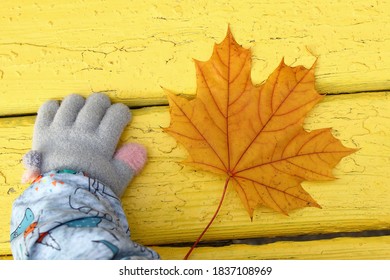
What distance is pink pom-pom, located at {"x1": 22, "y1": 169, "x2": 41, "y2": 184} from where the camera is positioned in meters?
0.89

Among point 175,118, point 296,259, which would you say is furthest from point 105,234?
point 296,259

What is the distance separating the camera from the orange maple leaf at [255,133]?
881 millimetres

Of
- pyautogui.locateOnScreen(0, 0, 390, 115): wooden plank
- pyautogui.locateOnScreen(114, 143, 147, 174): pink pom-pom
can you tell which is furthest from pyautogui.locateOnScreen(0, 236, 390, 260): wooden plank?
pyautogui.locateOnScreen(0, 0, 390, 115): wooden plank

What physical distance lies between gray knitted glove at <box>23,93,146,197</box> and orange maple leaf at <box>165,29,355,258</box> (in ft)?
0.33

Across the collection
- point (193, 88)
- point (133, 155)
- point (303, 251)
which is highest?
point (193, 88)

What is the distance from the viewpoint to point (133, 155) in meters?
0.93

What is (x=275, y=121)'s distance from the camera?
0.88m

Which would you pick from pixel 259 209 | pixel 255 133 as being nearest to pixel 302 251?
pixel 259 209

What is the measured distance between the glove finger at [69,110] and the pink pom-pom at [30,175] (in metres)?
0.09

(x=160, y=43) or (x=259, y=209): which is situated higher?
(x=160, y=43)

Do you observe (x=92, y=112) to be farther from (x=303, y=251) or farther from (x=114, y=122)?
(x=303, y=251)

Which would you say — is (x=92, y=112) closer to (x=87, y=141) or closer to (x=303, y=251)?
(x=87, y=141)

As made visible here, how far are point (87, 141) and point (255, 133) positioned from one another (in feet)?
0.95

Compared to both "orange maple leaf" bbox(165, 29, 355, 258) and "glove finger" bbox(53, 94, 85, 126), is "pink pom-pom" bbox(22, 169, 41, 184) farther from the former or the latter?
"orange maple leaf" bbox(165, 29, 355, 258)
